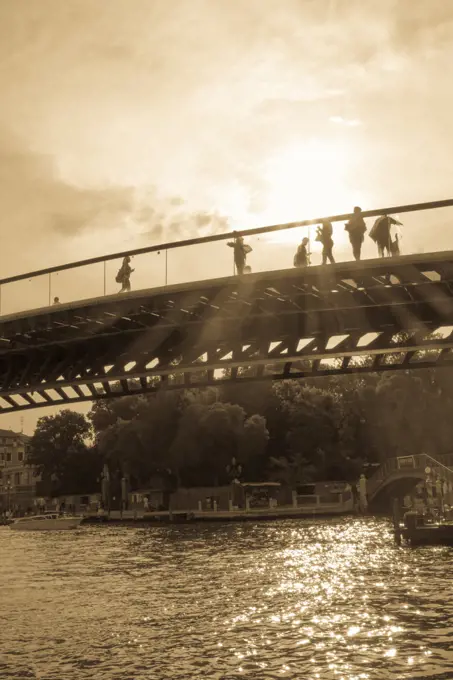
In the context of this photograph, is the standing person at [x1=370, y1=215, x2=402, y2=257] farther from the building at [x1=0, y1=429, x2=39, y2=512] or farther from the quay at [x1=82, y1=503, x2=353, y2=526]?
the building at [x1=0, y1=429, x2=39, y2=512]

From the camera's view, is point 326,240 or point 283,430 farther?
point 283,430

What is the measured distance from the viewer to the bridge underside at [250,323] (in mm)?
23031

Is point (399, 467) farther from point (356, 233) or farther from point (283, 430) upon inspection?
point (356, 233)

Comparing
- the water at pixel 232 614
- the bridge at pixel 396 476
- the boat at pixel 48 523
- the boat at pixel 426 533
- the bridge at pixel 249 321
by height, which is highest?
the bridge at pixel 249 321

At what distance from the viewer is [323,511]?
74.9 metres

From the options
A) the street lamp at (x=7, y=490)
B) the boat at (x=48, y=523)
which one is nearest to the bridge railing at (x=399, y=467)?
the boat at (x=48, y=523)

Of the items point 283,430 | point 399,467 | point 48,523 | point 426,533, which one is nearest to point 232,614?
point 426,533

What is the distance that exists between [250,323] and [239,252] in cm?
344

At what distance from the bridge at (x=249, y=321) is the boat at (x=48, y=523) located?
48.0 metres

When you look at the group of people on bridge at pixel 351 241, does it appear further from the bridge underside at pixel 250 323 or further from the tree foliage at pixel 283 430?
the tree foliage at pixel 283 430

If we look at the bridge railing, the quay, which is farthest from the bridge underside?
the quay

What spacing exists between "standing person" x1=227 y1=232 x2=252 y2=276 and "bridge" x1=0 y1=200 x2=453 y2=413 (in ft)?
1.88

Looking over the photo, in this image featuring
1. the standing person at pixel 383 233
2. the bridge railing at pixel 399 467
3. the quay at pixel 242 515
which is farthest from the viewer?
the quay at pixel 242 515

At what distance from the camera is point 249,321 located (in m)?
26.5
